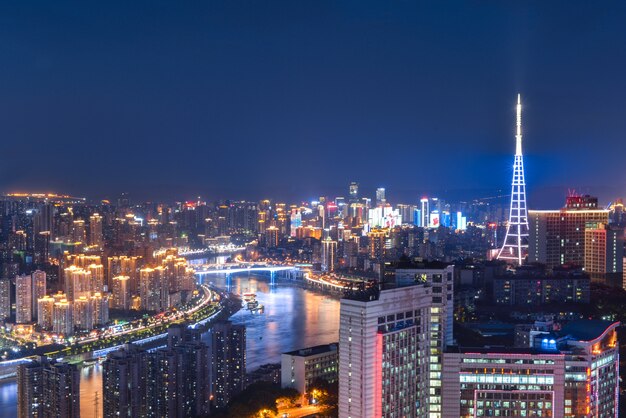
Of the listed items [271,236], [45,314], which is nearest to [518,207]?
[45,314]

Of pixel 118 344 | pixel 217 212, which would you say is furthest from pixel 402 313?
pixel 217 212

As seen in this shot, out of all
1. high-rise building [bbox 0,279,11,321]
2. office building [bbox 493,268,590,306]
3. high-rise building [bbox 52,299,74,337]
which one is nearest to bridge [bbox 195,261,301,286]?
high-rise building [bbox 0,279,11,321]

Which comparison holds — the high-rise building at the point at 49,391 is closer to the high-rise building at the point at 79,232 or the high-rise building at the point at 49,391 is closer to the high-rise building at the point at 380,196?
the high-rise building at the point at 79,232

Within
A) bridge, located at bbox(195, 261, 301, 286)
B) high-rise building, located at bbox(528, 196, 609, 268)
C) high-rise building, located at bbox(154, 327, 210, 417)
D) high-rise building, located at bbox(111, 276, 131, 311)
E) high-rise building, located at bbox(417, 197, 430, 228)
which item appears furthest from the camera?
high-rise building, located at bbox(417, 197, 430, 228)

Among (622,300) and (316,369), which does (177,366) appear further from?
(622,300)

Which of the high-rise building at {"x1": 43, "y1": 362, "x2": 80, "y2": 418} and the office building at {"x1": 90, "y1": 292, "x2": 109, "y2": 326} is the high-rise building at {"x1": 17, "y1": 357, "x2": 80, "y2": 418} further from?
the office building at {"x1": 90, "y1": 292, "x2": 109, "y2": 326}

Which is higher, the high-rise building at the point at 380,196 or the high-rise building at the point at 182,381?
the high-rise building at the point at 380,196

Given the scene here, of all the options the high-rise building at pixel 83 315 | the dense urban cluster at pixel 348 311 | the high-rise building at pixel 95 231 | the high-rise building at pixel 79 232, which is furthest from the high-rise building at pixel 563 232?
the high-rise building at pixel 79 232
